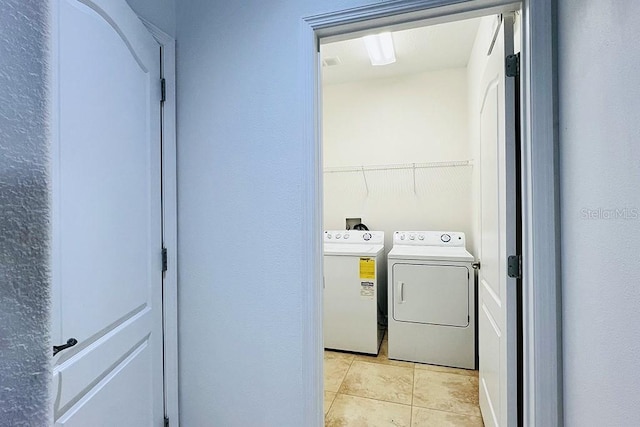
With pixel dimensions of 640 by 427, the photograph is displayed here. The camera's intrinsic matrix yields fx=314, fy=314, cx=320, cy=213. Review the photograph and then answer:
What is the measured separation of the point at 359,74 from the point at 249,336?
2.94 m

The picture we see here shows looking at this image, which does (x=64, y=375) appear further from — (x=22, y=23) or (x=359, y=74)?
(x=359, y=74)

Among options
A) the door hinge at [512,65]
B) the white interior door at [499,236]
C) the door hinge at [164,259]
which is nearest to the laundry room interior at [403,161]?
the white interior door at [499,236]

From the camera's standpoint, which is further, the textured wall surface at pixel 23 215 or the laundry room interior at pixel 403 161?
the laundry room interior at pixel 403 161

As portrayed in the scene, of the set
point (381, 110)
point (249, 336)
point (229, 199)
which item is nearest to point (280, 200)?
point (229, 199)

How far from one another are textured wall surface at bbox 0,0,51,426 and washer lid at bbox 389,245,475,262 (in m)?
2.61

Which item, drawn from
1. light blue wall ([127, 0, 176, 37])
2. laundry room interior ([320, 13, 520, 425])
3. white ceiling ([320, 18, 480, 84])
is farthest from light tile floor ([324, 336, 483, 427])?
white ceiling ([320, 18, 480, 84])

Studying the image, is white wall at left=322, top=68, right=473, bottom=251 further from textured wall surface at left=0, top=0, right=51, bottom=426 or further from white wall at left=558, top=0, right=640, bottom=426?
textured wall surface at left=0, top=0, right=51, bottom=426

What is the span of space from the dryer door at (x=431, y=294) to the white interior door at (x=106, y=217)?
1.91m

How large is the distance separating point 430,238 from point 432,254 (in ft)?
1.48

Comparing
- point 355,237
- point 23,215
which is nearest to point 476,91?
point 355,237

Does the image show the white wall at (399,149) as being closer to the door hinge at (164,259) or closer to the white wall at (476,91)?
the white wall at (476,91)

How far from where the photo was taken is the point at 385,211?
3479 mm

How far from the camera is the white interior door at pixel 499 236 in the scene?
1280mm

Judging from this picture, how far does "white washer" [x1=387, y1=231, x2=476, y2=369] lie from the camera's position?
256 centimetres
